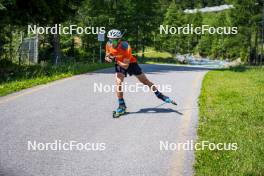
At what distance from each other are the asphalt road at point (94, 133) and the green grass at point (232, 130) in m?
0.26

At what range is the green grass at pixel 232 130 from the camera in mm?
5465

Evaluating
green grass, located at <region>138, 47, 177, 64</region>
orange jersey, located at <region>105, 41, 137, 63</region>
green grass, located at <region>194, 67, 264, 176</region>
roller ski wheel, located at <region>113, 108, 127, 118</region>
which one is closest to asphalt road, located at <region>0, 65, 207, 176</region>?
roller ski wheel, located at <region>113, 108, 127, 118</region>

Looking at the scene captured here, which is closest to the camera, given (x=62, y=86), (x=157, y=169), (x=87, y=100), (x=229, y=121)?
(x=157, y=169)

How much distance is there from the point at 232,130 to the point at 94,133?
246 cm

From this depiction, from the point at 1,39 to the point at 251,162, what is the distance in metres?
19.0

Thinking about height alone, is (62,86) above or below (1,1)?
below

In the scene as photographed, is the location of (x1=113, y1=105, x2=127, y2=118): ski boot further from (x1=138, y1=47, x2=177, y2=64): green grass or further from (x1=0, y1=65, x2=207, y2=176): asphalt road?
(x1=138, y1=47, x2=177, y2=64): green grass

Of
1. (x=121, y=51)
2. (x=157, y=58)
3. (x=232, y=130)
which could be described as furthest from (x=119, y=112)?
(x=157, y=58)

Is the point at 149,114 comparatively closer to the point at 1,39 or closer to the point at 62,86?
the point at 62,86

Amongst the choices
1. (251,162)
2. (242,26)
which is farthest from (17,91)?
(242,26)

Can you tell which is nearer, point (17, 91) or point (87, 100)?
point (87, 100)

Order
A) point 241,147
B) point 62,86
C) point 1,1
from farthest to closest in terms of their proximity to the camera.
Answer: point 1,1 < point 62,86 < point 241,147

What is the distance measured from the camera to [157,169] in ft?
18.0

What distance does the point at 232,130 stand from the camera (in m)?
7.49
